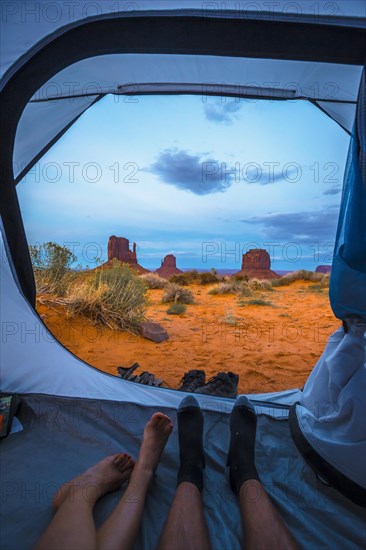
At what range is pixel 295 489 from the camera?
1227 millimetres

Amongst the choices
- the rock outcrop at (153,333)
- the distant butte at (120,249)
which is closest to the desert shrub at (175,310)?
the rock outcrop at (153,333)

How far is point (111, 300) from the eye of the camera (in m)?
5.25

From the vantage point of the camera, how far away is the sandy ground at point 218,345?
128 inches

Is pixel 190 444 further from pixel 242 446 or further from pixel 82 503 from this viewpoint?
pixel 82 503

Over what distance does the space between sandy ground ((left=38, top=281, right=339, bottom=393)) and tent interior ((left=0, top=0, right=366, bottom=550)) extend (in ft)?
3.99

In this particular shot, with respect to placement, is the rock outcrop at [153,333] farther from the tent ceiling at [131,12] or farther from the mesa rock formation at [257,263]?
the mesa rock formation at [257,263]

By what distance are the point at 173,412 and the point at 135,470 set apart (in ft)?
1.78

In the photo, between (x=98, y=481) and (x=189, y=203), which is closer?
(x=98, y=481)

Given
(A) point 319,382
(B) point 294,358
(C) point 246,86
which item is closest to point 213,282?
(B) point 294,358

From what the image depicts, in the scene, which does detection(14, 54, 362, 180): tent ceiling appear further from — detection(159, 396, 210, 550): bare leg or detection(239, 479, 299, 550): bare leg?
detection(239, 479, 299, 550): bare leg

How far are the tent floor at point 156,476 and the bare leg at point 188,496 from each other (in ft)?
0.34

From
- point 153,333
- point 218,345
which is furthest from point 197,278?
point 218,345

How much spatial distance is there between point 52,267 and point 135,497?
5136mm

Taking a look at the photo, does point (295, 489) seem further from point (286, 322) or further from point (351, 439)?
point (286, 322)
